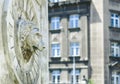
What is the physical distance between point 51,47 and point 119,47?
5.64 m

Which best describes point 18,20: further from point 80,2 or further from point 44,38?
point 80,2

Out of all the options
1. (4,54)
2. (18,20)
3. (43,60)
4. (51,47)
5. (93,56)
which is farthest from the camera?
(51,47)

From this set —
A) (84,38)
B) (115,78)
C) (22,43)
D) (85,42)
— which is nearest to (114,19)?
(84,38)

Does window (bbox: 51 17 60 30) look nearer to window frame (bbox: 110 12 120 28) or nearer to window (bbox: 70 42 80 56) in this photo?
window (bbox: 70 42 80 56)

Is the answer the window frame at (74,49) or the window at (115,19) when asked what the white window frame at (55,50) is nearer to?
the window frame at (74,49)

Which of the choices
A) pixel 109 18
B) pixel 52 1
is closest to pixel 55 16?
pixel 52 1

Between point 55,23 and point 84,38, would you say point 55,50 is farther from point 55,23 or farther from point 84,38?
point 84,38

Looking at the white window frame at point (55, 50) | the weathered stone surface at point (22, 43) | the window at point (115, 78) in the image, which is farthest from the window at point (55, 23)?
the weathered stone surface at point (22, 43)

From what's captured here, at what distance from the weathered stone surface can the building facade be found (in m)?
30.6

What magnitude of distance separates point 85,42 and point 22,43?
105 feet

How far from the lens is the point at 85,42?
36.7 metres


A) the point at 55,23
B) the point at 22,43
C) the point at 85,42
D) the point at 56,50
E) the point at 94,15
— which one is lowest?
the point at 22,43

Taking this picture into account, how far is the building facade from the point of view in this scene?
3628 cm

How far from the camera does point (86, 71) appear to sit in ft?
119
